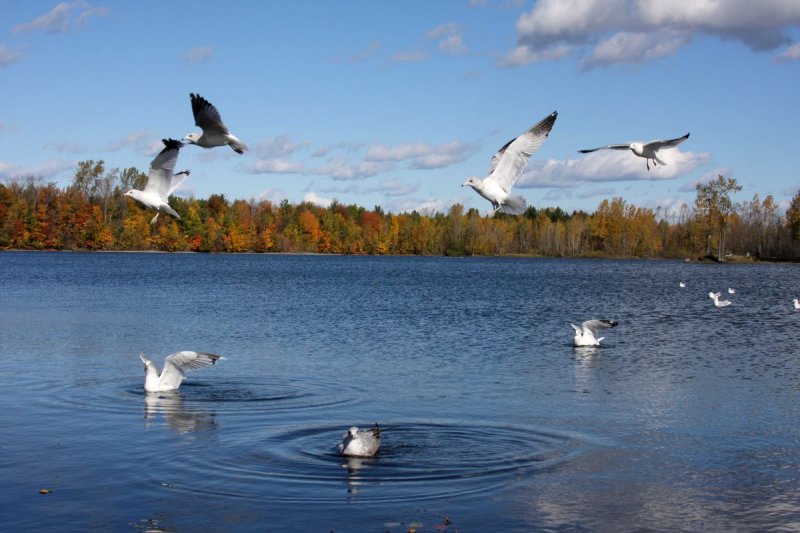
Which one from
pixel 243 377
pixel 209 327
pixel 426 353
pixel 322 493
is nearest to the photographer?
pixel 322 493

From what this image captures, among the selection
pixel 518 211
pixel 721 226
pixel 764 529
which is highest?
pixel 721 226

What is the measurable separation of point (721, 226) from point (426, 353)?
128 m

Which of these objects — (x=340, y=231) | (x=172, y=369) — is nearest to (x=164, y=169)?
(x=172, y=369)

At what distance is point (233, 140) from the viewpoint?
15391mm

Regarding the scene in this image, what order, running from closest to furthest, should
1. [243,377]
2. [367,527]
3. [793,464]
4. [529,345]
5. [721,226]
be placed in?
[367,527], [793,464], [243,377], [529,345], [721,226]

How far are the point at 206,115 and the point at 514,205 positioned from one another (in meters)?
5.65

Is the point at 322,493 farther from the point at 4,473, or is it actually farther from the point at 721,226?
the point at 721,226

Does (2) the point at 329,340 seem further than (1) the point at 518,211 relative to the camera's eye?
Yes

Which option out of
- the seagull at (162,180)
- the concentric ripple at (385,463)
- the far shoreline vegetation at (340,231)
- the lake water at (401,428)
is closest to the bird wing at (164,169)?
the seagull at (162,180)

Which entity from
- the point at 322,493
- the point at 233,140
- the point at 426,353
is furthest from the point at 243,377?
the point at 322,493

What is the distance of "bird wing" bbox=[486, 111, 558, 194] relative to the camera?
55.9ft

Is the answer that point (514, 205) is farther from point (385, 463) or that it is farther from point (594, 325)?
point (594, 325)

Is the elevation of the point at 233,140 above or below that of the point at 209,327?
above

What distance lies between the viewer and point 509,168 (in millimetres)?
17547
